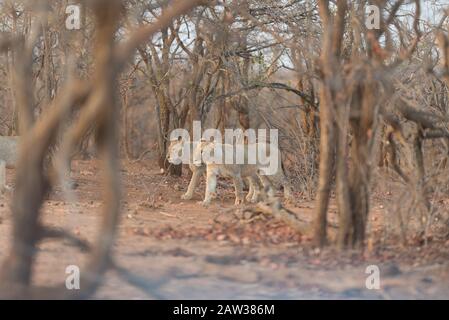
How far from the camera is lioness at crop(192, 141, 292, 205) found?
11617 millimetres

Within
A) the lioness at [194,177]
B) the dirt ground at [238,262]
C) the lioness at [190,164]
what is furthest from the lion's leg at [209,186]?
the dirt ground at [238,262]

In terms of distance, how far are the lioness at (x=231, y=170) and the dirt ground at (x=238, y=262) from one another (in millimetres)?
2401

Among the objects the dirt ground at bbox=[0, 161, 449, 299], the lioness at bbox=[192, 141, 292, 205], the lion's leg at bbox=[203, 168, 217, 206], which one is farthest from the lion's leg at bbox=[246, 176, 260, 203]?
the dirt ground at bbox=[0, 161, 449, 299]

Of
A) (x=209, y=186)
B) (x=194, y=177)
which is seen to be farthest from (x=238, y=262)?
(x=194, y=177)

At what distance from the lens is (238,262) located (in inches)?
265

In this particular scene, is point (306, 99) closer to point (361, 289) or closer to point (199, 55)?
point (199, 55)

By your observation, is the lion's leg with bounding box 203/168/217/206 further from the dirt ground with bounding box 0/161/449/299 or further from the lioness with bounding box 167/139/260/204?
the dirt ground with bounding box 0/161/449/299

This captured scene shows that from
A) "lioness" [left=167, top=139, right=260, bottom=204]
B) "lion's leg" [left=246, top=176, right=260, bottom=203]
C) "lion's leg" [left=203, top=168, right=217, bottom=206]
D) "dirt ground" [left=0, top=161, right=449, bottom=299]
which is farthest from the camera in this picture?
"lion's leg" [left=246, top=176, right=260, bottom=203]

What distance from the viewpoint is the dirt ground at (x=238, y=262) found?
6.07 meters

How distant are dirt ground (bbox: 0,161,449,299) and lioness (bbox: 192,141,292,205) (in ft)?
7.88

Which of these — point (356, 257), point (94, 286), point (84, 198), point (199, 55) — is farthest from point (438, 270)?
point (199, 55)

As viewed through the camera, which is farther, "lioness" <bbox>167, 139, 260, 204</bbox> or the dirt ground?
"lioness" <bbox>167, 139, 260, 204</bbox>

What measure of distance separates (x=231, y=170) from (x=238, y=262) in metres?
5.17

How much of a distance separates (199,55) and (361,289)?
9534mm
